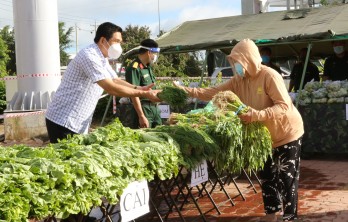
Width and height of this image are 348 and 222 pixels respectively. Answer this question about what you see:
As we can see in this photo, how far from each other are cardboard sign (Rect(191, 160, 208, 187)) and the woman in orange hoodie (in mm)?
553

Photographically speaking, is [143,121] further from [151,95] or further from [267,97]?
[267,97]

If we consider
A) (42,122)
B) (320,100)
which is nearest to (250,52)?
(320,100)

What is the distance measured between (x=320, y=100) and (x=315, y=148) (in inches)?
32.1

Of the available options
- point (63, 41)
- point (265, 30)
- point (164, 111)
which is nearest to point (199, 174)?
point (164, 111)

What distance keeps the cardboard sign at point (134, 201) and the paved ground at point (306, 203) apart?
177 cm

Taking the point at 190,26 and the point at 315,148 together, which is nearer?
the point at 315,148

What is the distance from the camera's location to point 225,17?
11.7m

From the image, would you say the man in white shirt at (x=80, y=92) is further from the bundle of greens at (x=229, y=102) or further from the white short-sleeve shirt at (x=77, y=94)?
the bundle of greens at (x=229, y=102)

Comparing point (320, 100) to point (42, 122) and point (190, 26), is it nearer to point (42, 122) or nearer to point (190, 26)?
point (190, 26)

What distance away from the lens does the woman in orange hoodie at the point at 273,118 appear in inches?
177

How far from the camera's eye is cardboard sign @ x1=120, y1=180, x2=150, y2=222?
366 centimetres

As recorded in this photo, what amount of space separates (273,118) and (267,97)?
0.23 metres

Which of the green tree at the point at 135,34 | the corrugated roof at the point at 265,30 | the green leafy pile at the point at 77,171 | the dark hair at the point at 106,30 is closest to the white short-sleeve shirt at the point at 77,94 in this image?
the dark hair at the point at 106,30

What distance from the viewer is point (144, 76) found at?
6723 millimetres
